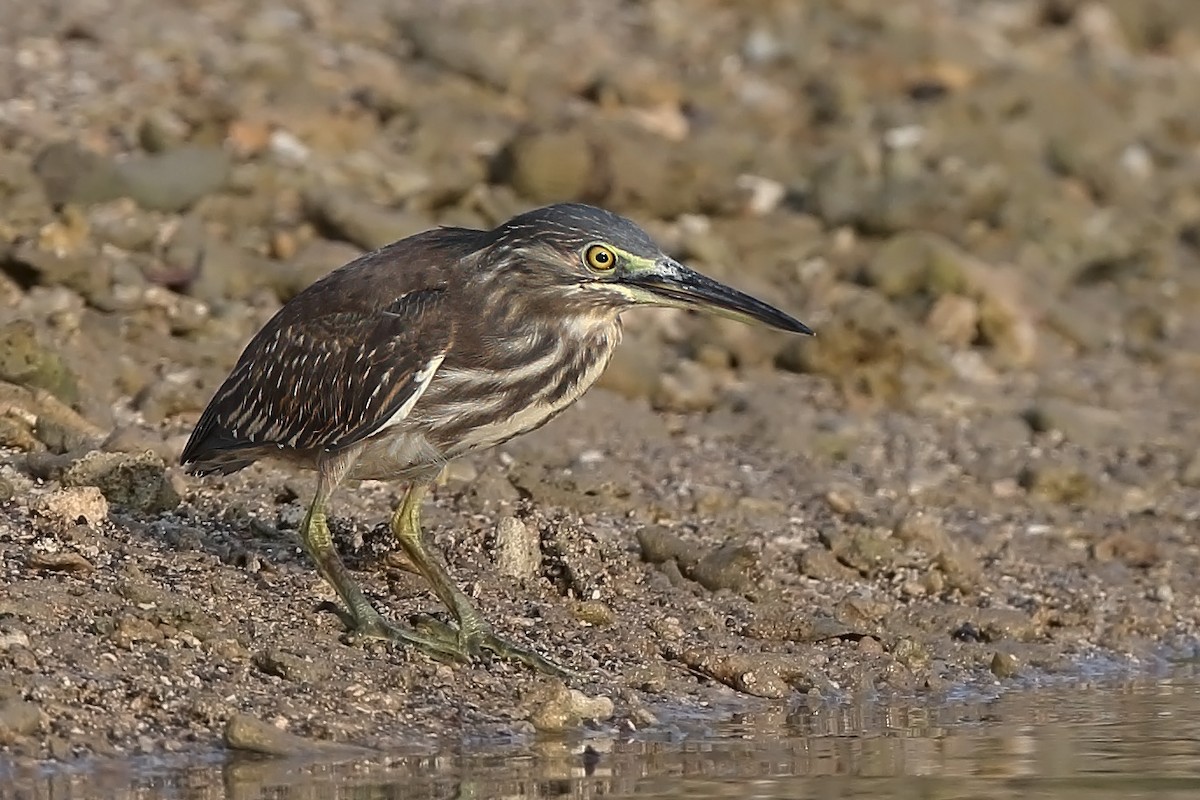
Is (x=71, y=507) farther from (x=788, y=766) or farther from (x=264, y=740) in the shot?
(x=788, y=766)

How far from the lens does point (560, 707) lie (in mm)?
7289

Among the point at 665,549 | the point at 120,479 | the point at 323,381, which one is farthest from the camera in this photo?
the point at 665,549

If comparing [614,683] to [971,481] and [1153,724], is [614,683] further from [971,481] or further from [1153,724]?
[971,481]

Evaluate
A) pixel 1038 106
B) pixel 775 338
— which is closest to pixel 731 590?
pixel 775 338

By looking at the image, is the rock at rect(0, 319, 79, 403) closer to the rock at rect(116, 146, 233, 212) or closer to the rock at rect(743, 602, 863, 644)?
the rock at rect(116, 146, 233, 212)

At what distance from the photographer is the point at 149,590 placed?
24.6 feet

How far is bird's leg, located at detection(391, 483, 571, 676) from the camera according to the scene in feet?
25.1

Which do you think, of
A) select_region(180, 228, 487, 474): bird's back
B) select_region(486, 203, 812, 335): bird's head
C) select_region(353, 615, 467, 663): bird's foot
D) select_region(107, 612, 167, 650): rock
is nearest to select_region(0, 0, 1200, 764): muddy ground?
select_region(107, 612, 167, 650): rock

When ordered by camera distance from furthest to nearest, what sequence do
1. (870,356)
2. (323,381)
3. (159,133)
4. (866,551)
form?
(159,133) → (870,356) → (866,551) → (323,381)

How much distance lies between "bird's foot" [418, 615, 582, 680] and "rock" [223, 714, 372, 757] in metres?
0.81

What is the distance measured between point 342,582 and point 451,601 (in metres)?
0.36

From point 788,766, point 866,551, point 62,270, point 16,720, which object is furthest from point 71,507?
point 866,551

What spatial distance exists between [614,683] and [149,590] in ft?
4.89

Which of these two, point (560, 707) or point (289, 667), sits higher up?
point (289, 667)
